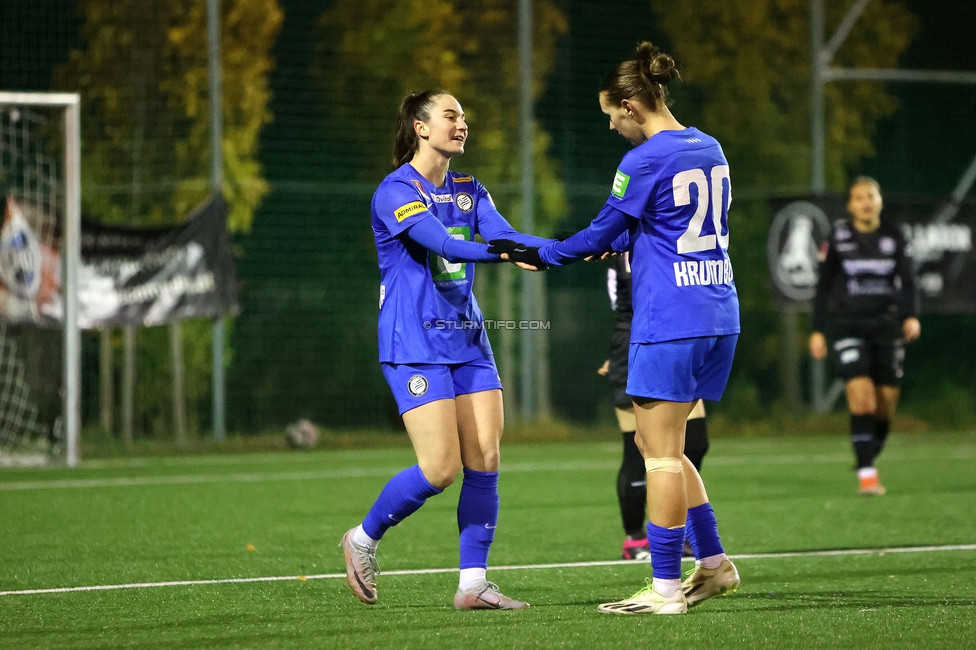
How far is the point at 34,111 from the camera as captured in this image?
528 inches

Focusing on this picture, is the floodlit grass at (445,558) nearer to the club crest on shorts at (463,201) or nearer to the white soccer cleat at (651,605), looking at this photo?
the white soccer cleat at (651,605)

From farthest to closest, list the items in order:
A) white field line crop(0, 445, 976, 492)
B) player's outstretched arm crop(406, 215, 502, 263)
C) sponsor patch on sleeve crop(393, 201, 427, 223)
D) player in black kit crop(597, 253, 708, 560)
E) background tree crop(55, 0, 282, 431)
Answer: background tree crop(55, 0, 282, 431) → white field line crop(0, 445, 976, 492) → player in black kit crop(597, 253, 708, 560) → sponsor patch on sleeve crop(393, 201, 427, 223) → player's outstretched arm crop(406, 215, 502, 263)

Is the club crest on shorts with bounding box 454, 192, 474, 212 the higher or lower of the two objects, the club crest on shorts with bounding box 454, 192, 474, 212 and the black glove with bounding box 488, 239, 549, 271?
the higher

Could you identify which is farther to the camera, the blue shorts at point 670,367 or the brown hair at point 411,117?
the brown hair at point 411,117

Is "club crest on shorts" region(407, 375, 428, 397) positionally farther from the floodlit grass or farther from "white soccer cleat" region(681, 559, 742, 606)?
"white soccer cleat" region(681, 559, 742, 606)

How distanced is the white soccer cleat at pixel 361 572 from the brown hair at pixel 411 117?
4.84 ft

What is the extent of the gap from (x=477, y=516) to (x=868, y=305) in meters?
5.34

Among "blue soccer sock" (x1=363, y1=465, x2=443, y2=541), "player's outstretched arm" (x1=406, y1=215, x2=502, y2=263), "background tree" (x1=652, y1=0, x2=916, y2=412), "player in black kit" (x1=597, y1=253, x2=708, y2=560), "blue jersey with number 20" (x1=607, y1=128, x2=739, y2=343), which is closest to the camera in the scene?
"blue jersey with number 20" (x1=607, y1=128, x2=739, y2=343)

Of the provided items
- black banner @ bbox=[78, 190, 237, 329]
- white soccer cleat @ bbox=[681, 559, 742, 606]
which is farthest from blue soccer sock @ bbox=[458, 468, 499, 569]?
black banner @ bbox=[78, 190, 237, 329]

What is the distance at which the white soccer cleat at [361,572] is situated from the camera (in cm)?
535

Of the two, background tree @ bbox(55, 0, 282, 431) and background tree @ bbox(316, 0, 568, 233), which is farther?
background tree @ bbox(316, 0, 568, 233)

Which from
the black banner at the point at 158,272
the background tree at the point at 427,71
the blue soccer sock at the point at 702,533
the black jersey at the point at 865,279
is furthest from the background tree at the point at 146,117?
the blue soccer sock at the point at 702,533

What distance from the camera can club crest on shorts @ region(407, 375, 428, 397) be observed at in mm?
5242

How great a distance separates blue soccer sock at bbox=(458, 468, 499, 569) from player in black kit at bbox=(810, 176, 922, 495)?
16.3 feet
